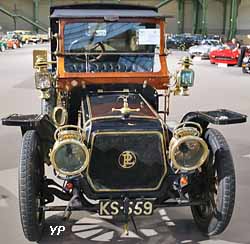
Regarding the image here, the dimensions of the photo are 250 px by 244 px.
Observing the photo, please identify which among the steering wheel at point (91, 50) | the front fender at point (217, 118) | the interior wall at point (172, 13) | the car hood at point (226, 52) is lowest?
the front fender at point (217, 118)

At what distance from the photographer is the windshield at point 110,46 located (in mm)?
4262

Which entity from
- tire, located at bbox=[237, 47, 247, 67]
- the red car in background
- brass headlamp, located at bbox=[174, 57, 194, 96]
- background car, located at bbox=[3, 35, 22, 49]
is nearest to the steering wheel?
brass headlamp, located at bbox=[174, 57, 194, 96]

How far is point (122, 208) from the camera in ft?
9.59

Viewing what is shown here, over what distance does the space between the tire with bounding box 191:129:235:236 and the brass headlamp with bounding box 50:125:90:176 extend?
963 millimetres

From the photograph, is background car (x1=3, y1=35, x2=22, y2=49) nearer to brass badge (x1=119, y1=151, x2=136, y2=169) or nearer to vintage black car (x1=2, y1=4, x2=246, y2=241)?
vintage black car (x1=2, y1=4, x2=246, y2=241)

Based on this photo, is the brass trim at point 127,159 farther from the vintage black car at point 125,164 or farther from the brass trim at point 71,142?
the brass trim at point 71,142

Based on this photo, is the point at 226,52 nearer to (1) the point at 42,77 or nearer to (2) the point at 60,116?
(1) the point at 42,77

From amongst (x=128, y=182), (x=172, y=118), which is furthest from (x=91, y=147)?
(x=172, y=118)

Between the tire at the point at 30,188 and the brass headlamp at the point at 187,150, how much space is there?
38.2 inches

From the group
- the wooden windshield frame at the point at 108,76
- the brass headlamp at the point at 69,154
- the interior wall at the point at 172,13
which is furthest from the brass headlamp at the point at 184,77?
the interior wall at the point at 172,13

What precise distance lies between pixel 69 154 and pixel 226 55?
Result: 55.0 ft

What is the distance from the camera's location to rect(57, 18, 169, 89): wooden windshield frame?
13.5 ft

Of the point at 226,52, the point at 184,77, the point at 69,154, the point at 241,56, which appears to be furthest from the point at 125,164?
the point at 226,52

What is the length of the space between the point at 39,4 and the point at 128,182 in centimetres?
4432
